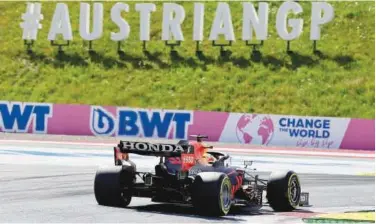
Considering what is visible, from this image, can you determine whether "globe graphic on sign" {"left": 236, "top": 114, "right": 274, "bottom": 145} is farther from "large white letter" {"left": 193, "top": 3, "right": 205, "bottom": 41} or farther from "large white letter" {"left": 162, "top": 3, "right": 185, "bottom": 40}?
"large white letter" {"left": 162, "top": 3, "right": 185, "bottom": 40}

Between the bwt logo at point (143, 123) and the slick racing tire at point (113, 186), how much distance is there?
85.8ft

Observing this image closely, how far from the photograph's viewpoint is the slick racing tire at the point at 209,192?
1441 centimetres

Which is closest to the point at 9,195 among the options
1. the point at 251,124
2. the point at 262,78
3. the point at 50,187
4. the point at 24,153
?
the point at 50,187

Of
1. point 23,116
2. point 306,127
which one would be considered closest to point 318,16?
point 306,127

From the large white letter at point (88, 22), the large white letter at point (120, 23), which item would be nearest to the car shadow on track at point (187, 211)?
the large white letter at point (120, 23)

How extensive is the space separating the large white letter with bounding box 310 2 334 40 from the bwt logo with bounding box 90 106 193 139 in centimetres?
1371

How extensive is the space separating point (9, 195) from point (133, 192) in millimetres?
3221

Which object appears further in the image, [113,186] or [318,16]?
[318,16]

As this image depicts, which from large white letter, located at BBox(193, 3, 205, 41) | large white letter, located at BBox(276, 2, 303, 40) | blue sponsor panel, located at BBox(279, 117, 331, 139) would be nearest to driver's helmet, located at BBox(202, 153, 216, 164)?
blue sponsor panel, located at BBox(279, 117, 331, 139)

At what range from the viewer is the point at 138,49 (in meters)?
57.5

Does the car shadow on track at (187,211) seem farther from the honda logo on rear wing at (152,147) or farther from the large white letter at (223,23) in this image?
the large white letter at (223,23)

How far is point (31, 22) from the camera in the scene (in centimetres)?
5697

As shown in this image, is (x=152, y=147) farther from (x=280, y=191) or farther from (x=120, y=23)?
(x=120, y=23)

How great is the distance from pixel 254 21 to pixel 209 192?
39.7 metres
